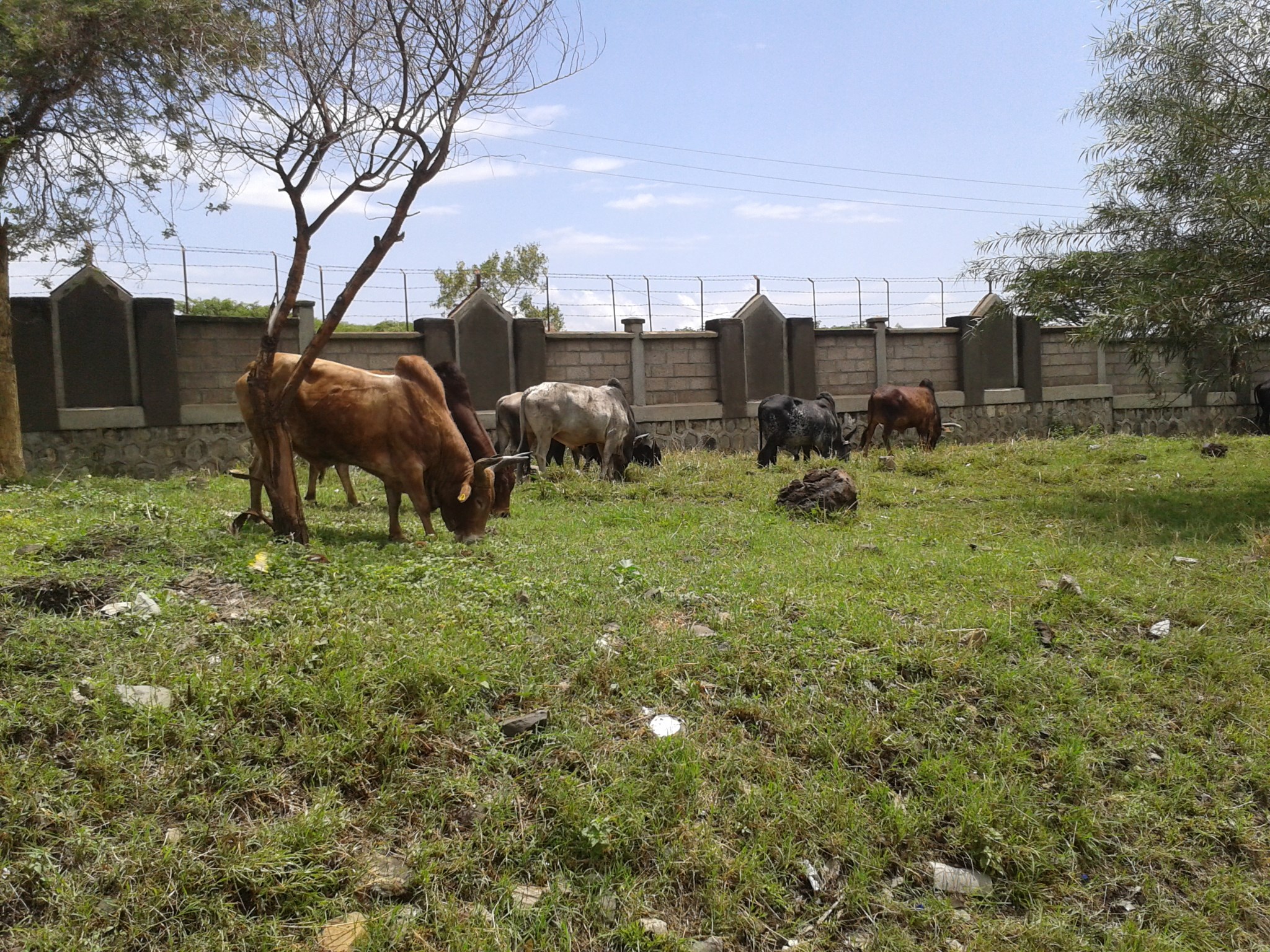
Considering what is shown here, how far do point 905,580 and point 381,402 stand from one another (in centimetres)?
463

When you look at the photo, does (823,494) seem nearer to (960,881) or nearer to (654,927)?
(960,881)

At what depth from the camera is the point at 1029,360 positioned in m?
22.3

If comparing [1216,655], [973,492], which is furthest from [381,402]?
[973,492]

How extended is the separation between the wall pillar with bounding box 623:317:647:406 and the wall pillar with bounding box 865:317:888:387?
5.50 m

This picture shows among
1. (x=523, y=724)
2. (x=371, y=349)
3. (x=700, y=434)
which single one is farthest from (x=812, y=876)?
(x=700, y=434)

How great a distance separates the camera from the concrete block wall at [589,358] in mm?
18219

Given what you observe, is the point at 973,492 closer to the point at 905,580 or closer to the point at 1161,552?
the point at 1161,552

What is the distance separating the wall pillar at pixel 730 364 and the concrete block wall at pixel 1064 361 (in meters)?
7.76

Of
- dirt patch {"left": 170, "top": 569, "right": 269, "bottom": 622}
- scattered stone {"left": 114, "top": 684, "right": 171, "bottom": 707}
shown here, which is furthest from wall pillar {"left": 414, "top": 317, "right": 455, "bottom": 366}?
scattered stone {"left": 114, "top": 684, "right": 171, "bottom": 707}

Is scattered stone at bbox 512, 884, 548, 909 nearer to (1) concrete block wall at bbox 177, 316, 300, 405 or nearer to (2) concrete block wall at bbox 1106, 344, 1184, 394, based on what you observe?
(1) concrete block wall at bbox 177, 316, 300, 405

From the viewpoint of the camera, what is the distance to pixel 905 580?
6.75 meters

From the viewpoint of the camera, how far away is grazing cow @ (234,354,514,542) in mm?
8258

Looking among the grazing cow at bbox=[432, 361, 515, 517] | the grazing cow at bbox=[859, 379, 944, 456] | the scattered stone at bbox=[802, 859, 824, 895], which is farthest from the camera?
the grazing cow at bbox=[859, 379, 944, 456]

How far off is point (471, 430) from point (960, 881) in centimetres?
733
